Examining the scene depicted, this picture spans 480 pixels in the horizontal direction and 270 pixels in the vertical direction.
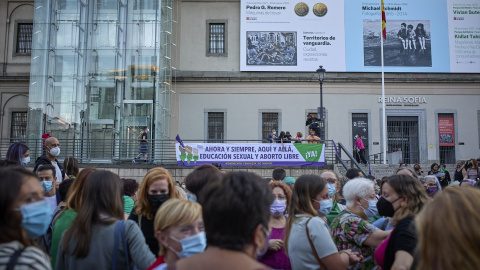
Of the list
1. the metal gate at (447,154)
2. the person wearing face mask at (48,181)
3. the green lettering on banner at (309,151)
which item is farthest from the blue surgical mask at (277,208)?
the metal gate at (447,154)

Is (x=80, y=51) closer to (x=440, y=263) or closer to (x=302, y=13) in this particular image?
(x=302, y=13)

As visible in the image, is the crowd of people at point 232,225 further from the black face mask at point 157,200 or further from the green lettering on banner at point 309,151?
the green lettering on banner at point 309,151

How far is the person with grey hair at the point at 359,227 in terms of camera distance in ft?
14.3

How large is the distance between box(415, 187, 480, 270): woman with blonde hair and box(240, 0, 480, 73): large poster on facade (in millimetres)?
25082

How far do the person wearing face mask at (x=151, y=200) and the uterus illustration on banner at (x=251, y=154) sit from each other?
49.9 ft

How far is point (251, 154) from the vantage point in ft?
66.6

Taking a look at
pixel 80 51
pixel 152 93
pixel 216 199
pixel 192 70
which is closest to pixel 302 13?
pixel 192 70

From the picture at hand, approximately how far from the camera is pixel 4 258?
8.21 ft

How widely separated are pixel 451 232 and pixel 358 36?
2623 cm

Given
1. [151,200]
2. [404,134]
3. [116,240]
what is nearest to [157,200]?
[151,200]

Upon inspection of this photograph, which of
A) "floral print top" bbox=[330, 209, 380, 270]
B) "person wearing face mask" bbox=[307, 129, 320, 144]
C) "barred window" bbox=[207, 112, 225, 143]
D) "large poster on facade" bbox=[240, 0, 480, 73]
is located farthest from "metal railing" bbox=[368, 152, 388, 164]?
"floral print top" bbox=[330, 209, 380, 270]

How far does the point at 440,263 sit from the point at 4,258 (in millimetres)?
2215

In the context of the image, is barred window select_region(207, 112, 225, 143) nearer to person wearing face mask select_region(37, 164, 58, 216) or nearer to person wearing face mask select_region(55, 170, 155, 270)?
person wearing face mask select_region(37, 164, 58, 216)

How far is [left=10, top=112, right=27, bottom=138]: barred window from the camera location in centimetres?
2762
